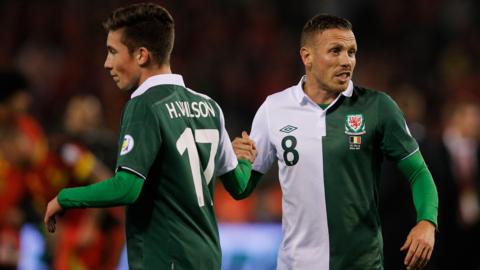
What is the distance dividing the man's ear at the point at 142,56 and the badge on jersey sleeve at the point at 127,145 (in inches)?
16.2

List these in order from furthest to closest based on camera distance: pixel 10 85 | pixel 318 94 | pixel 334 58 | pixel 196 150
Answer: pixel 10 85 → pixel 318 94 → pixel 334 58 → pixel 196 150

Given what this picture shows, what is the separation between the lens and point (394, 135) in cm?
468

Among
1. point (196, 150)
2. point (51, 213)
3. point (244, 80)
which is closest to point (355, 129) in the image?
point (196, 150)

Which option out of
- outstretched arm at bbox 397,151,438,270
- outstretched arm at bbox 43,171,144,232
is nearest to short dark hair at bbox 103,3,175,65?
outstretched arm at bbox 43,171,144,232

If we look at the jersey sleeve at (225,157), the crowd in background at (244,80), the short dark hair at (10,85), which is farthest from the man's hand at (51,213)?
the crowd in background at (244,80)

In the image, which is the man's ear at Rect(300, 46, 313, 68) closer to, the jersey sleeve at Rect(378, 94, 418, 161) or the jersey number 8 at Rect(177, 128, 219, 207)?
the jersey sleeve at Rect(378, 94, 418, 161)

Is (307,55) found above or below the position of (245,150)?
above

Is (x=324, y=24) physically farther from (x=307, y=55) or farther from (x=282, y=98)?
(x=282, y=98)

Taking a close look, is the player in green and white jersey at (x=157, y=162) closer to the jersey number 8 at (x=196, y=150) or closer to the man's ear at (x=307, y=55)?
the jersey number 8 at (x=196, y=150)

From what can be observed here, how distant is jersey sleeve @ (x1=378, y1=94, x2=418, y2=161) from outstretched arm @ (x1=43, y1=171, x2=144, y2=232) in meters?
1.29

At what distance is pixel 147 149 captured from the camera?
13.6ft

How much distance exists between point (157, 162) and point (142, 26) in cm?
63

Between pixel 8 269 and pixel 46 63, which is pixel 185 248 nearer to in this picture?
pixel 8 269

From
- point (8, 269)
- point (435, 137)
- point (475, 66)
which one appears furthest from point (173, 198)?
point (475, 66)
